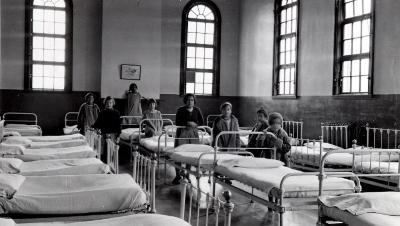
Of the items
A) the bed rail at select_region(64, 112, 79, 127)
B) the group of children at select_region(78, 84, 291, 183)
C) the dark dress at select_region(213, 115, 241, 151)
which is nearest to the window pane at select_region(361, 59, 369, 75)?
the group of children at select_region(78, 84, 291, 183)

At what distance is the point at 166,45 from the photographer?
14.0m

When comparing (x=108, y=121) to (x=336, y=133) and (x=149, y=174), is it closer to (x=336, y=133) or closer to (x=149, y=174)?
(x=149, y=174)

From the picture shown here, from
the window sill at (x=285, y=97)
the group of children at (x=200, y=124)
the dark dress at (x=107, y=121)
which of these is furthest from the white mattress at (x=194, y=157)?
the window sill at (x=285, y=97)

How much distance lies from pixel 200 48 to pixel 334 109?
218 inches

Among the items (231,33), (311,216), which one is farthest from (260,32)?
(311,216)

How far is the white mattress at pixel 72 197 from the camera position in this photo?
403 cm

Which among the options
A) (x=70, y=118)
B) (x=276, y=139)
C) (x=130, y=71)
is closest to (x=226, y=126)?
(x=276, y=139)

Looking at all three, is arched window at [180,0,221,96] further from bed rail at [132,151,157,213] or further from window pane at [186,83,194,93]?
bed rail at [132,151,157,213]

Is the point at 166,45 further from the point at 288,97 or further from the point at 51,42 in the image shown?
the point at 288,97

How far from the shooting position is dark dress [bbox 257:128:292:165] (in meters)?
6.98

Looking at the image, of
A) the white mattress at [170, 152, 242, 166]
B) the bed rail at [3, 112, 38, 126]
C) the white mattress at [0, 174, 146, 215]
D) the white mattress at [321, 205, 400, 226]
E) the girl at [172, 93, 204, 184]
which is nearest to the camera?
the white mattress at [321, 205, 400, 226]

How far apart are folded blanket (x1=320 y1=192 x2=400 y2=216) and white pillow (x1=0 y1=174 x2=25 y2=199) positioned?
108 inches

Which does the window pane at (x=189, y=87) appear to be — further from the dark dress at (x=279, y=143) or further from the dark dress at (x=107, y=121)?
the dark dress at (x=279, y=143)

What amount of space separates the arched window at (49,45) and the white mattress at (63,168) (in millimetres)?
7734
